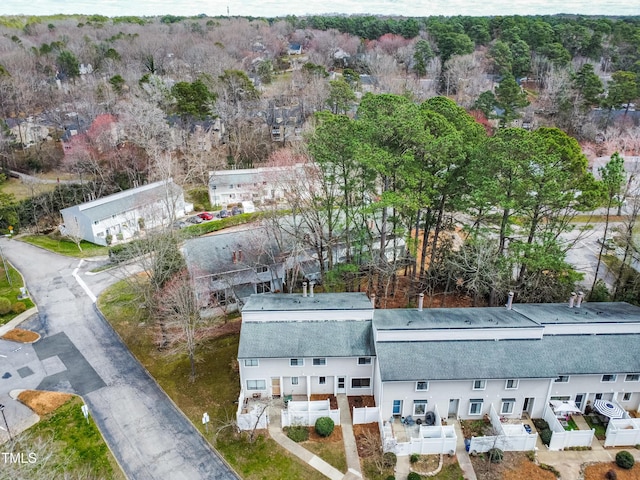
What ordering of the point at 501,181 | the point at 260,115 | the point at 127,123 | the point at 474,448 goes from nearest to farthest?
1. the point at 474,448
2. the point at 501,181
3. the point at 127,123
4. the point at 260,115

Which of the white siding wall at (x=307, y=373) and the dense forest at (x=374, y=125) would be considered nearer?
the white siding wall at (x=307, y=373)

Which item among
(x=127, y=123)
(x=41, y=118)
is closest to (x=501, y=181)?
(x=127, y=123)

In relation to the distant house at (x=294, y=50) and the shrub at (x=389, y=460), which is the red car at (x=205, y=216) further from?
A: the distant house at (x=294, y=50)

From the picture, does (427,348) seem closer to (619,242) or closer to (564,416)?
(564,416)

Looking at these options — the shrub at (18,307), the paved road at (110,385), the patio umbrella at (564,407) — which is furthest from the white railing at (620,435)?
the shrub at (18,307)

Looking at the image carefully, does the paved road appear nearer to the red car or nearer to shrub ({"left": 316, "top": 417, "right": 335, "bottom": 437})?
shrub ({"left": 316, "top": 417, "right": 335, "bottom": 437})

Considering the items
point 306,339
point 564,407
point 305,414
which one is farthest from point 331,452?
point 564,407
